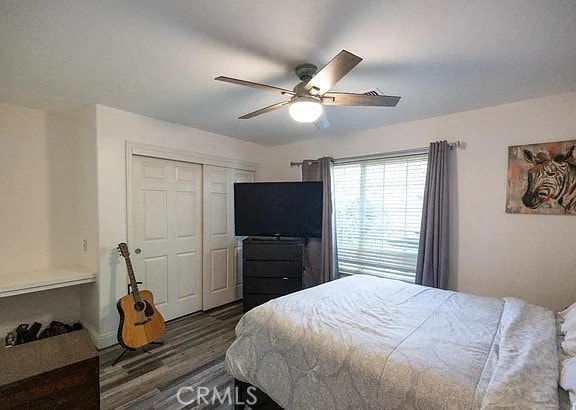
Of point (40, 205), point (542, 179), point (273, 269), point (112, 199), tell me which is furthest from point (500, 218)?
point (40, 205)

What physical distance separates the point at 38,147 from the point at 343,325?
131 inches

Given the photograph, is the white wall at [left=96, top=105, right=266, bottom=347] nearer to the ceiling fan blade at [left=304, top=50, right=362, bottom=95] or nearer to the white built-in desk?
the white built-in desk

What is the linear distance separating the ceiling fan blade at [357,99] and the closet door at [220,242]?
2217mm

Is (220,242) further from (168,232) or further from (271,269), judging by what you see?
(271,269)

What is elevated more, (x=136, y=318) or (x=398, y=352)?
(x=398, y=352)

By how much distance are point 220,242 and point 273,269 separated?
889 mm

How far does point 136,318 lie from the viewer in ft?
8.54

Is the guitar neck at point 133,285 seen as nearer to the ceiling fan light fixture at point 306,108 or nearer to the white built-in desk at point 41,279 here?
the white built-in desk at point 41,279

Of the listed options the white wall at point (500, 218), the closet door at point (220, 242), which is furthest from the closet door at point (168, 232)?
the white wall at point (500, 218)

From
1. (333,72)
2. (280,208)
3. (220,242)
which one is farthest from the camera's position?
(220,242)

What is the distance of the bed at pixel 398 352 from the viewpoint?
3.69ft

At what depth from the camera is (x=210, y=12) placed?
1381 millimetres

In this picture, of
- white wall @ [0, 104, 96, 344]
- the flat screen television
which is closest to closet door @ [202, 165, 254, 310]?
the flat screen television

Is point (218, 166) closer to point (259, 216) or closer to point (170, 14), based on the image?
point (259, 216)
